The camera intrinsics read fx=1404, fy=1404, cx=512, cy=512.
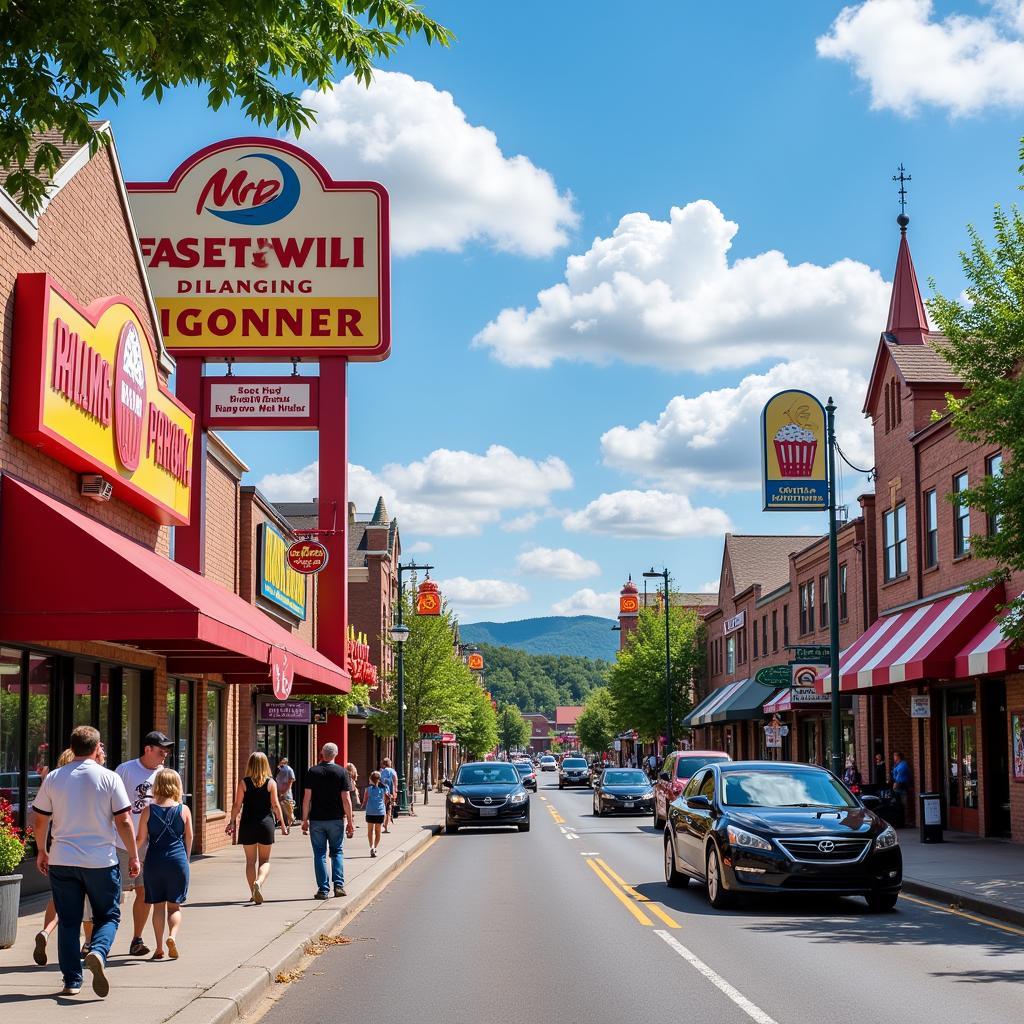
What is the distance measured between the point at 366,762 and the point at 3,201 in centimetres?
4980

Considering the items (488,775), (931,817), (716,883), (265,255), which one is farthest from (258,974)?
(488,775)

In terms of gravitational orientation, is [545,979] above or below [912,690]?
below

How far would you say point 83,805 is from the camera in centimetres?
962

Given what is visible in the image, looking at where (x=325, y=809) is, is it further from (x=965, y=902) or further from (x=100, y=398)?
(x=965, y=902)

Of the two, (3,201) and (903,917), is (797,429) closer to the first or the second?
(903,917)

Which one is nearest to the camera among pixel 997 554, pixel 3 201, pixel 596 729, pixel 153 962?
pixel 153 962

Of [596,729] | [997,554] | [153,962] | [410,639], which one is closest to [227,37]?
[153,962]

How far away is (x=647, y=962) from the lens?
38.6ft

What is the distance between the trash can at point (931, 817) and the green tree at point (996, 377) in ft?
20.7

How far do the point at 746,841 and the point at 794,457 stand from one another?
15785 mm

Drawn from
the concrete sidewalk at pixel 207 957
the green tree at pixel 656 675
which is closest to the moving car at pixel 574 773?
the green tree at pixel 656 675

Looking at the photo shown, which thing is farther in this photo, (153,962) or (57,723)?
(57,723)

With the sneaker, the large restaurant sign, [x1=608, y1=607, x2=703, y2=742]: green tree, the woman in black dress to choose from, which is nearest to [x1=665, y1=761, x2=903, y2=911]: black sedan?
the woman in black dress

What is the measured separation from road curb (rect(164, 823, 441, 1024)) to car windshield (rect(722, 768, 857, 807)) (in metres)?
4.65
